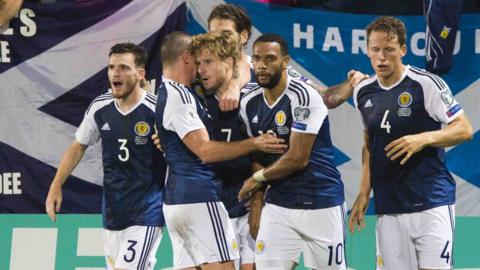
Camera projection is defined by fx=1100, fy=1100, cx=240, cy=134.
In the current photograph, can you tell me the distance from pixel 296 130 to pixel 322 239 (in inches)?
29.9

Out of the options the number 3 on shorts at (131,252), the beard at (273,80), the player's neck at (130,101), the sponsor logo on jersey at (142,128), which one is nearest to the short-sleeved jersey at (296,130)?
the beard at (273,80)

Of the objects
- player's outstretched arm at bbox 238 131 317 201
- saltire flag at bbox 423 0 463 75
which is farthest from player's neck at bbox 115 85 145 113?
saltire flag at bbox 423 0 463 75

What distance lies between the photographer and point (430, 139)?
714 centimetres

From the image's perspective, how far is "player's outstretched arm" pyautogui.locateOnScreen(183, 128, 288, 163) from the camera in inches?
276

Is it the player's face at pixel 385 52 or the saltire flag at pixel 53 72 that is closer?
the player's face at pixel 385 52

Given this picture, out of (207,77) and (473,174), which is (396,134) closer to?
(207,77)

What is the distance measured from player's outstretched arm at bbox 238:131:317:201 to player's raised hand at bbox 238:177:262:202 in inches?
2.6

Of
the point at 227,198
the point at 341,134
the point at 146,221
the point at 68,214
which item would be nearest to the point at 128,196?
the point at 146,221

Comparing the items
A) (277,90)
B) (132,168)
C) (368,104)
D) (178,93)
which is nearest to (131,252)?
(132,168)

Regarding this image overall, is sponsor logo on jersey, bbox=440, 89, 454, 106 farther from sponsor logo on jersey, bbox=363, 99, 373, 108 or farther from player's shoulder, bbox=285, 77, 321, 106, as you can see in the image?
player's shoulder, bbox=285, 77, 321, 106

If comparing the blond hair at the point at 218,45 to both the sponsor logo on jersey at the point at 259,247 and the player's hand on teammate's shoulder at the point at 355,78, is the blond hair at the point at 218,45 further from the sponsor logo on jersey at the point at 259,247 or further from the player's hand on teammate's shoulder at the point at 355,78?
the sponsor logo on jersey at the point at 259,247

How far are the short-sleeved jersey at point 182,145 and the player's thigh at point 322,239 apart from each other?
65 centimetres

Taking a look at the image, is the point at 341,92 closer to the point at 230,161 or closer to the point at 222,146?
the point at 230,161

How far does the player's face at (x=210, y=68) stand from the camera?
7285mm
